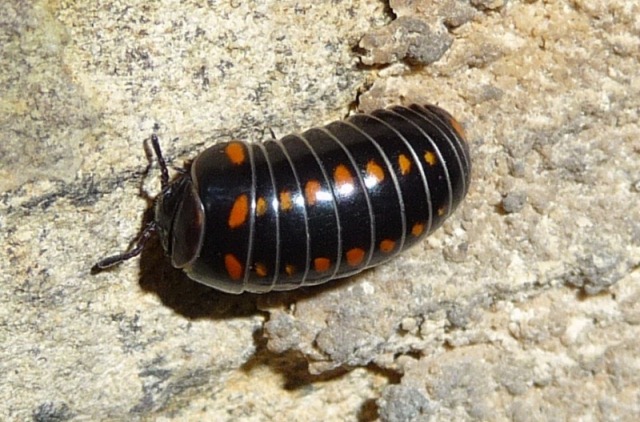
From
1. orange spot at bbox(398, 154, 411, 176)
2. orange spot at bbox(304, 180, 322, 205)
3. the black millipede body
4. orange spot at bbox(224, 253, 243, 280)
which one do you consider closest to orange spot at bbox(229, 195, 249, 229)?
the black millipede body

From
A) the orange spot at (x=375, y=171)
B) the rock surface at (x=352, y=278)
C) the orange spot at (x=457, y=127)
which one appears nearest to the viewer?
the rock surface at (x=352, y=278)

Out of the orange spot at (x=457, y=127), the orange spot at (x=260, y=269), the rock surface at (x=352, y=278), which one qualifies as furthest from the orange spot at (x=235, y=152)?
the orange spot at (x=457, y=127)

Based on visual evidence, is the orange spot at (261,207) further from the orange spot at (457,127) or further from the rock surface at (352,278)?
the orange spot at (457,127)

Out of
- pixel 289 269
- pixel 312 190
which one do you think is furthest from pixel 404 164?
pixel 289 269

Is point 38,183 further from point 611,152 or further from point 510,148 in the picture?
point 611,152

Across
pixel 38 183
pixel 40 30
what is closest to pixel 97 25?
pixel 40 30

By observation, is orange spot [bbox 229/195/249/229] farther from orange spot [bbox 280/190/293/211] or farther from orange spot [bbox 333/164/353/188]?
orange spot [bbox 333/164/353/188]
